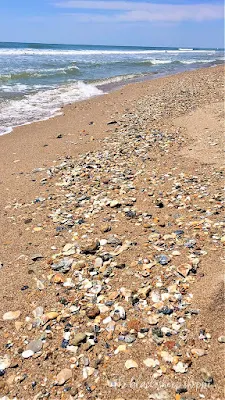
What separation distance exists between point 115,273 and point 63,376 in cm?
150

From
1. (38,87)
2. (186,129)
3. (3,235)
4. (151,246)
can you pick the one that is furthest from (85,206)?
(38,87)

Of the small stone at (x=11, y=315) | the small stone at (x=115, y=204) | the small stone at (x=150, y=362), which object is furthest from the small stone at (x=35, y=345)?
the small stone at (x=115, y=204)

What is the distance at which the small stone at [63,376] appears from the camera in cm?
322

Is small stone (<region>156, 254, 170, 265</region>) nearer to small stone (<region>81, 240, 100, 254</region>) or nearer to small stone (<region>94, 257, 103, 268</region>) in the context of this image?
small stone (<region>94, 257, 103, 268</region>)

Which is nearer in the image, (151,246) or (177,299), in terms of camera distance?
(177,299)

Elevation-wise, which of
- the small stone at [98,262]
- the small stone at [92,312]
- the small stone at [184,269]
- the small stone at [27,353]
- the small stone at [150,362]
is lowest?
the small stone at [27,353]

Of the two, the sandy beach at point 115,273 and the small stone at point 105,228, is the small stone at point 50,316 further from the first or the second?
the small stone at point 105,228

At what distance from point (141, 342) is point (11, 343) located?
137cm

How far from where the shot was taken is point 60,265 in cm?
484

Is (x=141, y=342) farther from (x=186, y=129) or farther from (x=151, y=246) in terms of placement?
(x=186, y=129)

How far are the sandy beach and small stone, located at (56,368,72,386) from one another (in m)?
0.01

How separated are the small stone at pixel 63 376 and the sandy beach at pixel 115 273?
0.03 ft

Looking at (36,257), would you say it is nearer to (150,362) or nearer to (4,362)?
(4,362)

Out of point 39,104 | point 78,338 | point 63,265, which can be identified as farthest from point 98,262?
point 39,104
